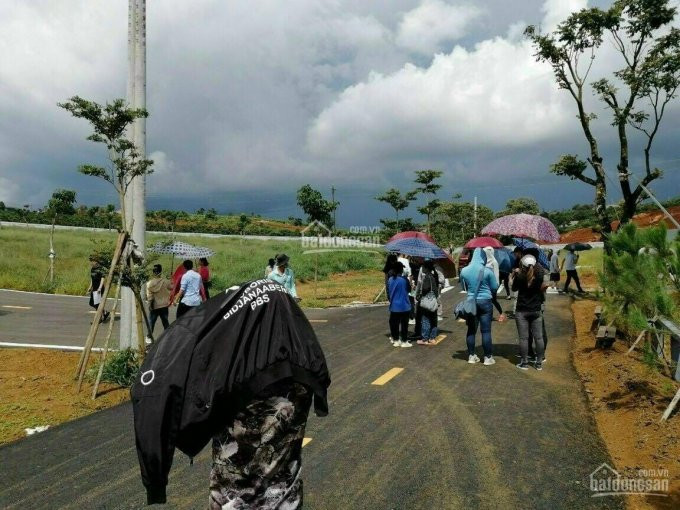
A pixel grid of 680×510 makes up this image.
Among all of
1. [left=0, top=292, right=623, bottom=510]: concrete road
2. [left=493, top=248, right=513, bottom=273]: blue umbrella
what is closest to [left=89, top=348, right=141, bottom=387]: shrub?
[left=0, top=292, right=623, bottom=510]: concrete road

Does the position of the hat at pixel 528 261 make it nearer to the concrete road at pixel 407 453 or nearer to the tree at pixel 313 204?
the concrete road at pixel 407 453

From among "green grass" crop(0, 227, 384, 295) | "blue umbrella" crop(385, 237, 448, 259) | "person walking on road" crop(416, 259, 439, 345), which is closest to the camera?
"person walking on road" crop(416, 259, 439, 345)

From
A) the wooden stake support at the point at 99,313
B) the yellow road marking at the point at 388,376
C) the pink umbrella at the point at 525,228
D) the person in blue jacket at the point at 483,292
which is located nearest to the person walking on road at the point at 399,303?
the person in blue jacket at the point at 483,292

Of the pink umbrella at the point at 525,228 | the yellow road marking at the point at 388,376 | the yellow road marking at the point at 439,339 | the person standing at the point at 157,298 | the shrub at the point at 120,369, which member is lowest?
the yellow road marking at the point at 439,339

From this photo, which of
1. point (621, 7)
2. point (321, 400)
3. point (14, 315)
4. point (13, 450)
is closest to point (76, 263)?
point (14, 315)

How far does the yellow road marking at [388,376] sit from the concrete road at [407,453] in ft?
0.35

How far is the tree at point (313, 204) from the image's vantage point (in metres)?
22.5

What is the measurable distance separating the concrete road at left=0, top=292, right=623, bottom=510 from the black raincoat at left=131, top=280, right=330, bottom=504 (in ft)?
7.29

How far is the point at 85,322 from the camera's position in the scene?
13.8 metres

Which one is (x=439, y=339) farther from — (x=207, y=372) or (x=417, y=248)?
(x=207, y=372)

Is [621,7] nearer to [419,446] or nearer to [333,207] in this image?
[333,207]

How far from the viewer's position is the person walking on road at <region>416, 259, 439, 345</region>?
399 inches

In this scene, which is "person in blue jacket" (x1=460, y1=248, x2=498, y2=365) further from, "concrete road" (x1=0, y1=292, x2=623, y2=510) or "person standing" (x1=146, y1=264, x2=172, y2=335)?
"person standing" (x1=146, y1=264, x2=172, y2=335)

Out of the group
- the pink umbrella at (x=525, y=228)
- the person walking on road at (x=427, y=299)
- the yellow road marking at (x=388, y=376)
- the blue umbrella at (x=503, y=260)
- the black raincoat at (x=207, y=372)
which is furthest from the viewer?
the blue umbrella at (x=503, y=260)
